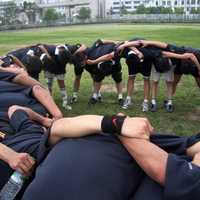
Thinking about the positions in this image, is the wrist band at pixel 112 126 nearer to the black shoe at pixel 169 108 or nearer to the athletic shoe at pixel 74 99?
the black shoe at pixel 169 108

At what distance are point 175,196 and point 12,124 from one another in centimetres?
175

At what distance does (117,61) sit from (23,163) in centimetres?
608

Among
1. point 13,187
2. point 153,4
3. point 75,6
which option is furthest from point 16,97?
point 153,4

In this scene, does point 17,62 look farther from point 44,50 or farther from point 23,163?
point 23,163

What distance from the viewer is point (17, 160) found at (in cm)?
335

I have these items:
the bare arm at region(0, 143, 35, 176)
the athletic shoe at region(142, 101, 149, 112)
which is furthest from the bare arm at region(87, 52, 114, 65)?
the bare arm at region(0, 143, 35, 176)

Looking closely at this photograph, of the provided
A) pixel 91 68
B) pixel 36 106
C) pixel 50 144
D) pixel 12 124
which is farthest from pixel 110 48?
pixel 50 144

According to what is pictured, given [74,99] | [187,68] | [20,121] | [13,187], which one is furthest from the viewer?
[74,99]

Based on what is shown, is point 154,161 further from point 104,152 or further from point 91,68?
point 91,68

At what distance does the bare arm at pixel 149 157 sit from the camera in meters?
2.71

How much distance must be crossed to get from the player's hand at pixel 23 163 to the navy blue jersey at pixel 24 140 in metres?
0.06

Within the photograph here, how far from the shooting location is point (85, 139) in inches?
118

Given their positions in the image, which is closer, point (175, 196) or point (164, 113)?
point (175, 196)

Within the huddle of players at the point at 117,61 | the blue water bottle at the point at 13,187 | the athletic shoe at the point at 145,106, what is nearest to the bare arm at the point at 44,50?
the huddle of players at the point at 117,61
